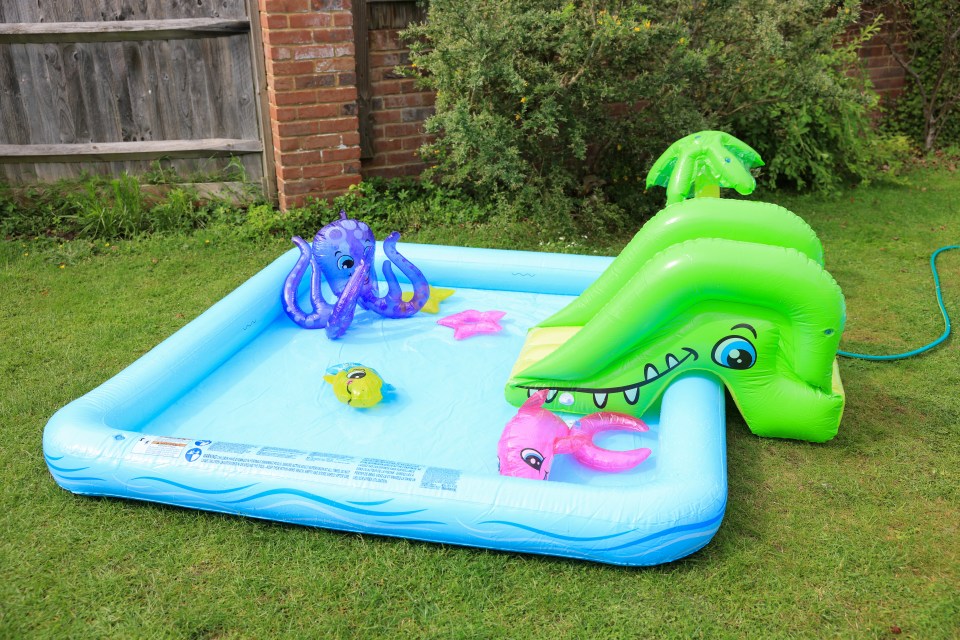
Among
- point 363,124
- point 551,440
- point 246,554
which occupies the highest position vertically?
point 363,124

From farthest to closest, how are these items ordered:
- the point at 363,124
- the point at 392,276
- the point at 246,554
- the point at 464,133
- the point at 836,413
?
1. the point at 363,124
2. the point at 464,133
3. the point at 392,276
4. the point at 836,413
5. the point at 246,554

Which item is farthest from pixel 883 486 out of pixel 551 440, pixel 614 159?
pixel 614 159

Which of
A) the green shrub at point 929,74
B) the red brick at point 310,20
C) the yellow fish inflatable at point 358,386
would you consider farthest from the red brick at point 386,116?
the green shrub at point 929,74

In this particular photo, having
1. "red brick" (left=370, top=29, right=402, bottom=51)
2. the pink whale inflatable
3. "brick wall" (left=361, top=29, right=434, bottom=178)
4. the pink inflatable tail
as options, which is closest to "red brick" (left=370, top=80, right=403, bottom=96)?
"brick wall" (left=361, top=29, right=434, bottom=178)

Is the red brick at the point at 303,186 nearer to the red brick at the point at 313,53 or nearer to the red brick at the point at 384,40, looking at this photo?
the red brick at the point at 313,53

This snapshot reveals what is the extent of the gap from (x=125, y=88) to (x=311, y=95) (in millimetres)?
1403

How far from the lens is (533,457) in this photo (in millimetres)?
3312

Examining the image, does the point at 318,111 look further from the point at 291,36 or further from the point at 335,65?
the point at 291,36

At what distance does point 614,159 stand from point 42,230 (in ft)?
14.7

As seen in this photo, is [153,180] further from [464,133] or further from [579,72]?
[579,72]

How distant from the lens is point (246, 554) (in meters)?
3.06

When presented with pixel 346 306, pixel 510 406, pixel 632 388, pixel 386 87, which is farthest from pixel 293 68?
pixel 632 388

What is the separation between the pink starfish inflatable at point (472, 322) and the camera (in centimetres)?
467

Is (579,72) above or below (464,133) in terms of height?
above
